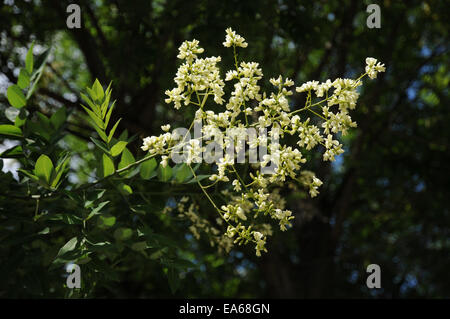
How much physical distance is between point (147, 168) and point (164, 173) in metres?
0.08

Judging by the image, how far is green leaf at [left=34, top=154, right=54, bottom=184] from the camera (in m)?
1.53

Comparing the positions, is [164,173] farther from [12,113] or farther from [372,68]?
[372,68]

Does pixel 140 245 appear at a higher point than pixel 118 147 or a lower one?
lower

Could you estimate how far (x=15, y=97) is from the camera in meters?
1.81

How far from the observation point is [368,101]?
4398 millimetres

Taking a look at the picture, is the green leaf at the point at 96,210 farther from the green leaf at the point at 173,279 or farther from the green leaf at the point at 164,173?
the green leaf at the point at 173,279

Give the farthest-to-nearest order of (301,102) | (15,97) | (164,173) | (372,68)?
(301,102)
(15,97)
(164,173)
(372,68)

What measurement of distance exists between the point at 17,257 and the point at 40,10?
2717 millimetres

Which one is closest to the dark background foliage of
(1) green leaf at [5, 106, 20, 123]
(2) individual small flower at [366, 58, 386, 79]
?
(1) green leaf at [5, 106, 20, 123]

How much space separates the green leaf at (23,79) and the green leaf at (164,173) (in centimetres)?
72

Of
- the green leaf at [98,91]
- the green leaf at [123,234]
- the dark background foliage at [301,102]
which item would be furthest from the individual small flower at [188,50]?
the dark background foliage at [301,102]

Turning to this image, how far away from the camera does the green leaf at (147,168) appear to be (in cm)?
171

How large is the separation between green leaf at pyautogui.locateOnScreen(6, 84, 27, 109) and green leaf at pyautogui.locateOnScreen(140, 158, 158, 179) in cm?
61

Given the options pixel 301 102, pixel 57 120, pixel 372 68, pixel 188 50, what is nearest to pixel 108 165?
pixel 57 120
